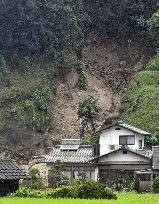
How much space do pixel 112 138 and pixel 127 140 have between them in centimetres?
126

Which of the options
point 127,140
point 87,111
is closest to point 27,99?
point 87,111

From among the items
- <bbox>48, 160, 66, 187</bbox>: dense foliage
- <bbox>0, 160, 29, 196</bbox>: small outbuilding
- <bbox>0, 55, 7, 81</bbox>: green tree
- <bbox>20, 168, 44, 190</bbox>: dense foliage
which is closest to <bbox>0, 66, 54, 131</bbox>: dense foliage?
<bbox>0, 55, 7, 81</bbox>: green tree

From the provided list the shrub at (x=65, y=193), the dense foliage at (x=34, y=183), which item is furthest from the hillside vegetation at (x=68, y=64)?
the shrub at (x=65, y=193)

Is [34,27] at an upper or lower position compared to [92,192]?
upper

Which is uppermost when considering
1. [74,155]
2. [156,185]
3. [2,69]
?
[2,69]

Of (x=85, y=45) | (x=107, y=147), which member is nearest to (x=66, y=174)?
(x=107, y=147)

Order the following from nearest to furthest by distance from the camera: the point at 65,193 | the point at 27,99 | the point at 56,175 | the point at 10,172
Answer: the point at 65,193 < the point at 10,172 < the point at 56,175 < the point at 27,99

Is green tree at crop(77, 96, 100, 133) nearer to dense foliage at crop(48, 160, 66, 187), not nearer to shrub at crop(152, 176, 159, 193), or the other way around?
dense foliage at crop(48, 160, 66, 187)

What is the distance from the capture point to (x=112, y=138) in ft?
168

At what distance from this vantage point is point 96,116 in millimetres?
62562

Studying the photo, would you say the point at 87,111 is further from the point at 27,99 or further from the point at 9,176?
the point at 9,176

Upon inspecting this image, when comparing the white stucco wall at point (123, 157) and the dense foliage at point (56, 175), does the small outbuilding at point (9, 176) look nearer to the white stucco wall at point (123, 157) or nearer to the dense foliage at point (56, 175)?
the dense foliage at point (56, 175)

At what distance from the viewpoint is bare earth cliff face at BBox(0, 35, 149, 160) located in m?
59.2

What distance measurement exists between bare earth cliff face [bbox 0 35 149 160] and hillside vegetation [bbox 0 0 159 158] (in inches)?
3.7
